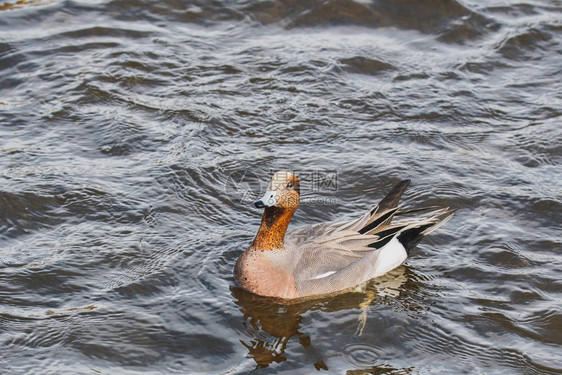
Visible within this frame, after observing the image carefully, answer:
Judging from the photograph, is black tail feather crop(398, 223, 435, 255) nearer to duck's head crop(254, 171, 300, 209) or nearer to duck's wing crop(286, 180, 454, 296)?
duck's wing crop(286, 180, 454, 296)

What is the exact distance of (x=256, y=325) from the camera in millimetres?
6570

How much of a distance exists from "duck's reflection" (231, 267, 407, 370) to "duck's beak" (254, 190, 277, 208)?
2.66 ft

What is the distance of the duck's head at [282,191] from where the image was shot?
6.91 meters

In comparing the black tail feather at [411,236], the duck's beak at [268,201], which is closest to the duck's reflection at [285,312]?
the black tail feather at [411,236]

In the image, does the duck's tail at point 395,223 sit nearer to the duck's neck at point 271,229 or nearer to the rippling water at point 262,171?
the rippling water at point 262,171

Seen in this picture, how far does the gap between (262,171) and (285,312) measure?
241cm

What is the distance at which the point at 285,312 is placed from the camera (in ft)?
22.3

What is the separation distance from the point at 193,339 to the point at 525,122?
557 cm

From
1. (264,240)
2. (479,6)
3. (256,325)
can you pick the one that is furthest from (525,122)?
(256,325)

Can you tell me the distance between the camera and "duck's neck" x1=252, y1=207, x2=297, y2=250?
7.11 meters

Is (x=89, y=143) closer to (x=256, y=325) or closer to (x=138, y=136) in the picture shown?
(x=138, y=136)

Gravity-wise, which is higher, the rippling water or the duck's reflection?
the rippling water

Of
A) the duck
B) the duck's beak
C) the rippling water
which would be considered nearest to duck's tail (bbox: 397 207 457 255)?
the duck

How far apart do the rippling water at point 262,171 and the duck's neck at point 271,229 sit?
43 centimetres
